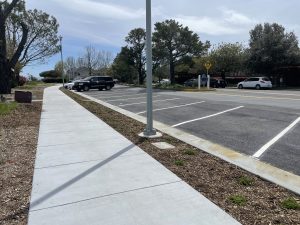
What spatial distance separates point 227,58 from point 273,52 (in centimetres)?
1152

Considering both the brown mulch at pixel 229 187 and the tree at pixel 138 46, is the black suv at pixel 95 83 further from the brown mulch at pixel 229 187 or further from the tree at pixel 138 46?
the brown mulch at pixel 229 187

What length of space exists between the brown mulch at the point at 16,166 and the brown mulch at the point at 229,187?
2349 millimetres

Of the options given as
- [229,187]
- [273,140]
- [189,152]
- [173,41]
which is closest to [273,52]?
[173,41]

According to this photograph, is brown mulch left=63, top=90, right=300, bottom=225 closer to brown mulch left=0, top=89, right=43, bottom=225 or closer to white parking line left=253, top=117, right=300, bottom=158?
white parking line left=253, top=117, right=300, bottom=158

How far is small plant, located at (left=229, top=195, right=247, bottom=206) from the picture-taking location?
15.6 ft

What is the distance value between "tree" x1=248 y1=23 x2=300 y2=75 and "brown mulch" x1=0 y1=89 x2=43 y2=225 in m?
39.2

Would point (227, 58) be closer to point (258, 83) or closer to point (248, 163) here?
point (258, 83)

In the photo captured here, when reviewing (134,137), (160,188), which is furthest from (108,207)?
(134,137)

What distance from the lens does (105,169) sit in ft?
21.0

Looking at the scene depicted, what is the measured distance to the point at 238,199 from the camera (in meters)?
4.87

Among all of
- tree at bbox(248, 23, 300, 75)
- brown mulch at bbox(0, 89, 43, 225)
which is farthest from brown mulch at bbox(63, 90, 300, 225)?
tree at bbox(248, 23, 300, 75)

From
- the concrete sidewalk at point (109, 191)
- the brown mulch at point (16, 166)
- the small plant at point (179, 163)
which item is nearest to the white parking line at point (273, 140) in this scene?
the small plant at point (179, 163)

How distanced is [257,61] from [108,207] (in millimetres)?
45736

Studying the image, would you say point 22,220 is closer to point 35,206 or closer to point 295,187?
point 35,206
